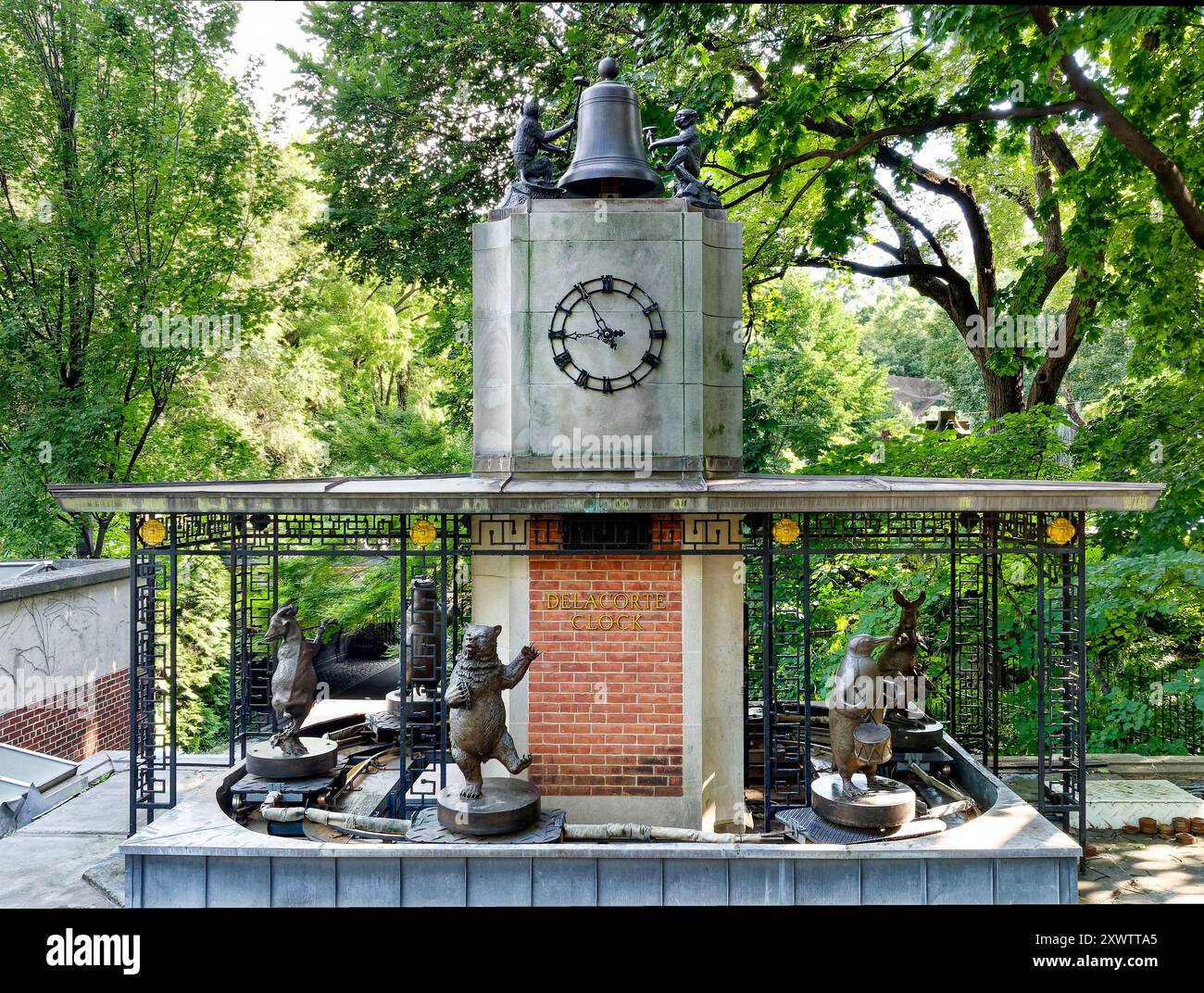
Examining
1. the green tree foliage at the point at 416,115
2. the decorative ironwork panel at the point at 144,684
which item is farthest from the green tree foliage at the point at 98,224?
the decorative ironwork panel at the point at 144,684

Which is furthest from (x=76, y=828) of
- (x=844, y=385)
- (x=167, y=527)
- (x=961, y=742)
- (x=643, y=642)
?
(x=844, y=385)

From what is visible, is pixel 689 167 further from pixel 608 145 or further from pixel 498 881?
pixel 498 881

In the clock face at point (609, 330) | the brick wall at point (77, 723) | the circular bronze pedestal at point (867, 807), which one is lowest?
the brick wall at point (77, 723)

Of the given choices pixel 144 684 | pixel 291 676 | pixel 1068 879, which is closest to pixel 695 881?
pixel 1068 879

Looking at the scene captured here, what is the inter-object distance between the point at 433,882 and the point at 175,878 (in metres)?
1.98

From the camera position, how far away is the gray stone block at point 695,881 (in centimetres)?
704

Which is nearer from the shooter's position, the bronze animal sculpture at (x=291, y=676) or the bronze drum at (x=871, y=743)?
the bronze drum at (x=871, y=743)

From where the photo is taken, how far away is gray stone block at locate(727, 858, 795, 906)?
6.98m

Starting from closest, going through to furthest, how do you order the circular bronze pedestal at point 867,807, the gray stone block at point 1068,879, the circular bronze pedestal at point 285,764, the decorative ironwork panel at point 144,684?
the gray stone block at point 1068,879 < the circular bronze pedestal at point 867,807 < the decorative ironwork panel at point 144,684 < the circular bronze pedestal at point 285,764

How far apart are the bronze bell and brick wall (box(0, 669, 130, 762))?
1054 centimetres

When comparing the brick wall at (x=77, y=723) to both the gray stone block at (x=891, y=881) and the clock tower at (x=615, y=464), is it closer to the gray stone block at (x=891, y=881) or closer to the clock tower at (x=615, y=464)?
the clock tower at (x=615, y=464)

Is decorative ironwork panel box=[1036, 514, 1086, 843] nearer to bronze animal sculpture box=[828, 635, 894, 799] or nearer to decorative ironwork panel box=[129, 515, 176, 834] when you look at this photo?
bronze animal sculpture box=[828, 635, 894, 799]

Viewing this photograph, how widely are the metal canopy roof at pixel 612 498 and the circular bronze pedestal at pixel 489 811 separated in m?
2.34

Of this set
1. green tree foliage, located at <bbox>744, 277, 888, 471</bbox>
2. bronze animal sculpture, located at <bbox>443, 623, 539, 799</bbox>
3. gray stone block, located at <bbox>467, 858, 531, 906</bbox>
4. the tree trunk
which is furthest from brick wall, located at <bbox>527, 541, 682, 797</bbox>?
the tree trunk
